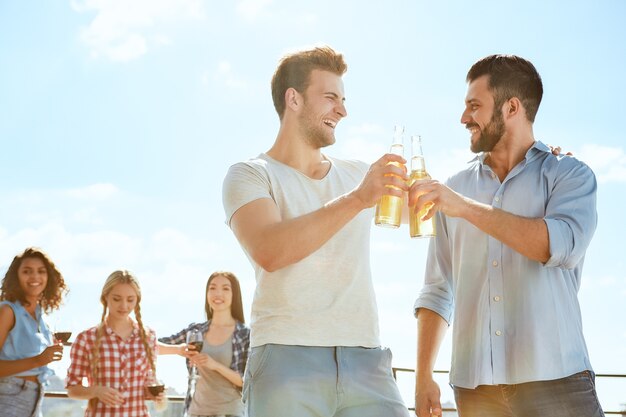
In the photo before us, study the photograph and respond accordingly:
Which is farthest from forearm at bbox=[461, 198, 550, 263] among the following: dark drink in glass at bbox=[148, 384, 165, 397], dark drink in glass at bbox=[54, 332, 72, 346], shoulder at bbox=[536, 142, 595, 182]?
dark drink in glass at bbox=[54, 332, 72, 346]

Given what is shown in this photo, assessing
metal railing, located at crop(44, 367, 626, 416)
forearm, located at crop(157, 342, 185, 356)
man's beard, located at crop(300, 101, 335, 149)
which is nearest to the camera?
man's beard, located at crop(300, 101, 335, 149)

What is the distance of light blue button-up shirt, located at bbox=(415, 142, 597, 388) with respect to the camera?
2250 millimetres

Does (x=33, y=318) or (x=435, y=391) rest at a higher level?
(x=33, y=318)

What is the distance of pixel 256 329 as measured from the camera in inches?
81.8

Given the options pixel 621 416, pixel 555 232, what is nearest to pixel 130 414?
pixel 555 232

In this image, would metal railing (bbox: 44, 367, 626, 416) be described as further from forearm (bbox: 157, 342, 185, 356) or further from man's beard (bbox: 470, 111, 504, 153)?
man's beard (bbox: 470, 111, 504, 153)

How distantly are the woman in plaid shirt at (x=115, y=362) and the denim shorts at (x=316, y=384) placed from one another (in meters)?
2.62

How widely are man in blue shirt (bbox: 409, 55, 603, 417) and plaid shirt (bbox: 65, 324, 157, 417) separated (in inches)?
96.4

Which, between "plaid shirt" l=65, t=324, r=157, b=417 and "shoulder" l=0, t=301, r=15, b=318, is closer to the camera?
"plaid shirt" l=65, t=324, r=157, b=417

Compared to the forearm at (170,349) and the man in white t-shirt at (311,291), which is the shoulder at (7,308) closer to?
the forearm at (170,349)

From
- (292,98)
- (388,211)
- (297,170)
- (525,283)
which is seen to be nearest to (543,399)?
(525,283)

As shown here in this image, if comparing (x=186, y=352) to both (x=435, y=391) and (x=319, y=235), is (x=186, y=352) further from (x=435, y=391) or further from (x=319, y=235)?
(x=319, y=235)

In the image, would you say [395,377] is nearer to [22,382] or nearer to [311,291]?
[22,382]

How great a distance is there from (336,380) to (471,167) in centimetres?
113
